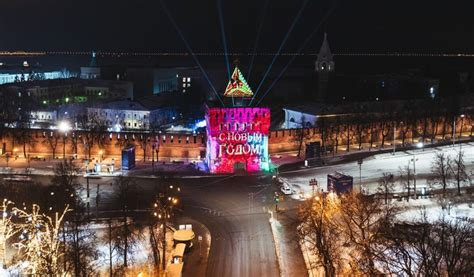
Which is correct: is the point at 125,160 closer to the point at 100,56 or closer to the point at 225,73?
the point at 225,73

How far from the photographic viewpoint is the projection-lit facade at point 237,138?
3009cm

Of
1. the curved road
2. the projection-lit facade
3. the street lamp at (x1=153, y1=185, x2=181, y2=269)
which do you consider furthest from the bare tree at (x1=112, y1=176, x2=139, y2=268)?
the projection-lit facade

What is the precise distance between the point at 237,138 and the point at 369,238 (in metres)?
15.3

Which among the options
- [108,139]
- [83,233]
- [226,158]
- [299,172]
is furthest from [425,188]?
[108,139]

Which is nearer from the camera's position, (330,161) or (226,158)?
(226,158)

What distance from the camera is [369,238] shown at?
15625 mm

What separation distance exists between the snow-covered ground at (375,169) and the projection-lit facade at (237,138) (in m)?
1.96

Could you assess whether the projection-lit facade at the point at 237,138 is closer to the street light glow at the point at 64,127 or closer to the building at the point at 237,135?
the building at the point at 237,135

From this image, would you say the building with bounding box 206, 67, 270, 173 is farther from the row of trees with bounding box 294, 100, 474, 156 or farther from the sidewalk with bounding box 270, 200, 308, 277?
the sidewalk with bounding box 270, 200, 308, 277

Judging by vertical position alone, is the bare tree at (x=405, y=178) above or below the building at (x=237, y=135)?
below

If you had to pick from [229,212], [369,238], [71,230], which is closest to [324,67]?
[229,212]

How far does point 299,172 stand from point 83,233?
13.2 m

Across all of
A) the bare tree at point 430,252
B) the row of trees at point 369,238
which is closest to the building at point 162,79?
the row of trees at point 369,238

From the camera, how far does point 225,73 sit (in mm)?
70125
